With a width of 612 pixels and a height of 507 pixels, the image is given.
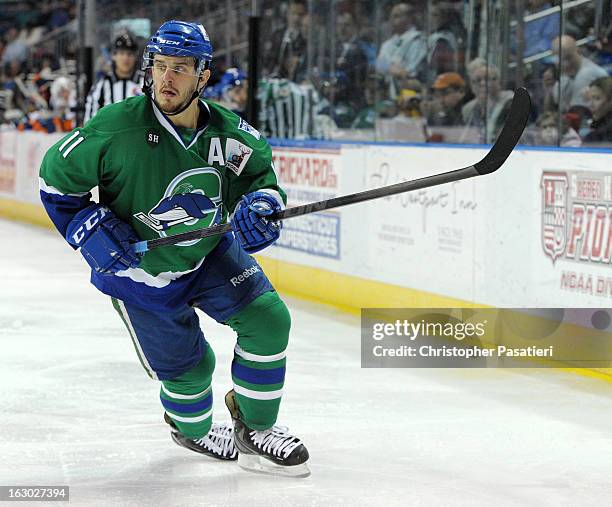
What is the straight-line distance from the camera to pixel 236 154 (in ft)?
10.3

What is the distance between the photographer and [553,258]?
16.0 feet

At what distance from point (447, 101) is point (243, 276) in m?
3.44

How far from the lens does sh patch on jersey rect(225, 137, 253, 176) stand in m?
3.12

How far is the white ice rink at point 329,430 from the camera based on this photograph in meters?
3.08

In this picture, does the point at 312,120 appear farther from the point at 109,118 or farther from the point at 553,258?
the point at 109,118

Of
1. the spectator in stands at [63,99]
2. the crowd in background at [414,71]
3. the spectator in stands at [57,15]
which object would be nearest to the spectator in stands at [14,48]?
the spectator in stands at [57,15]

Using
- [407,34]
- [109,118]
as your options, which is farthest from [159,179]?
[407,34]

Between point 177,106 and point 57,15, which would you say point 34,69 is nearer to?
point 57,15

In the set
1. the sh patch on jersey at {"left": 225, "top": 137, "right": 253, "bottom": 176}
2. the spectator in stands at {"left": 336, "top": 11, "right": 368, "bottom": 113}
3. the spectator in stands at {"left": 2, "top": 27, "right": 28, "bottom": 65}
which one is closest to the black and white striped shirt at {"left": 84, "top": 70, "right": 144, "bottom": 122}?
the spectator in stands at {"left": 336, "top": 11, "right": 368, "bottom": 113}

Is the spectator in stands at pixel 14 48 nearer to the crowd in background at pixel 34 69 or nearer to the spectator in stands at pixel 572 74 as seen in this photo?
the crowd in background at pixel 34 69

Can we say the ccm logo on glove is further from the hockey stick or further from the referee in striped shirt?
the referee in striped shirt

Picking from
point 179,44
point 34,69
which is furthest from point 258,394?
point 34,69

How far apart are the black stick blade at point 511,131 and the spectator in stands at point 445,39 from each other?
354cm

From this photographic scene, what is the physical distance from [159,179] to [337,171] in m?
3.55
